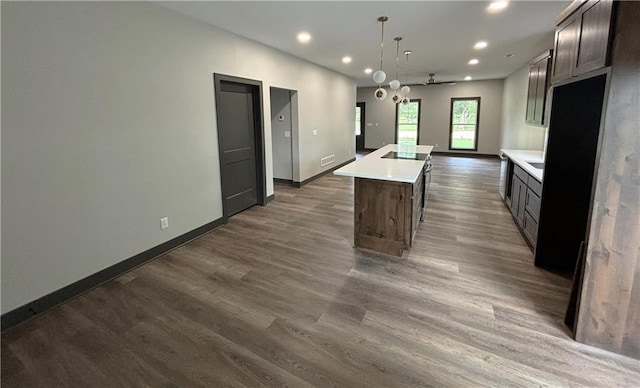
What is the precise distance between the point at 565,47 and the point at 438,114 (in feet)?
29.5

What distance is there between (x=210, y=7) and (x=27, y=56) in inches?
68.4

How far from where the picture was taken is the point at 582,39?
214cm

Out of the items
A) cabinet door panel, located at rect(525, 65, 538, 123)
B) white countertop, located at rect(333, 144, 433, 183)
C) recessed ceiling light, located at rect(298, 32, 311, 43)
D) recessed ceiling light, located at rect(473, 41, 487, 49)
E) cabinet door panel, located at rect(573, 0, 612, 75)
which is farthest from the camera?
recessed ceiling light, located at rect(473, 41, 487, 49)

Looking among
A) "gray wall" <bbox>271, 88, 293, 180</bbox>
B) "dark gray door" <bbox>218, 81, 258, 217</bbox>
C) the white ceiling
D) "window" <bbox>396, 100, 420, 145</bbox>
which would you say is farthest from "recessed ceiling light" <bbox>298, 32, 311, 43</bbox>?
"window" <bbox>396, 100, 420, 145</bbox>

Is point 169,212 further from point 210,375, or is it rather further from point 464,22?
point 464,22

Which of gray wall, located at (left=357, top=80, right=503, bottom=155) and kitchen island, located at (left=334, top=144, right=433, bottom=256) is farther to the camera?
gray wall, located at (left=357, top=80, right=503, bottom=155)

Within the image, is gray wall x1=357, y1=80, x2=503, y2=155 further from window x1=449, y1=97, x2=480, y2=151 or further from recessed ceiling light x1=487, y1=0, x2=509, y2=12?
recessed ceiling light x1=487, y1=0, x2=509, y2=12

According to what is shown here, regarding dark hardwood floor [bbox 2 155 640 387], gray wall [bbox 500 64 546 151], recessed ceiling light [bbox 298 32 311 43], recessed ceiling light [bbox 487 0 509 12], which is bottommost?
dark hardwood floor [bbox 2 155 640 387]

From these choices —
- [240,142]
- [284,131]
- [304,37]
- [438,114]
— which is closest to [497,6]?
[304,37]

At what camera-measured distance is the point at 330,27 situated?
3.92 metres

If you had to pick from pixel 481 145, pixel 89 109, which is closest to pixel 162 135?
pixel 89 109

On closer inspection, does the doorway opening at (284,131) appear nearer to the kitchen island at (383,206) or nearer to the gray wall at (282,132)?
the gray wall at (282,132)

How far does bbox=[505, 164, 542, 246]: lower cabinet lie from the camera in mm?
3220

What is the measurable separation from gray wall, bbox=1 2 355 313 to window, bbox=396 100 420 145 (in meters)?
8.67
